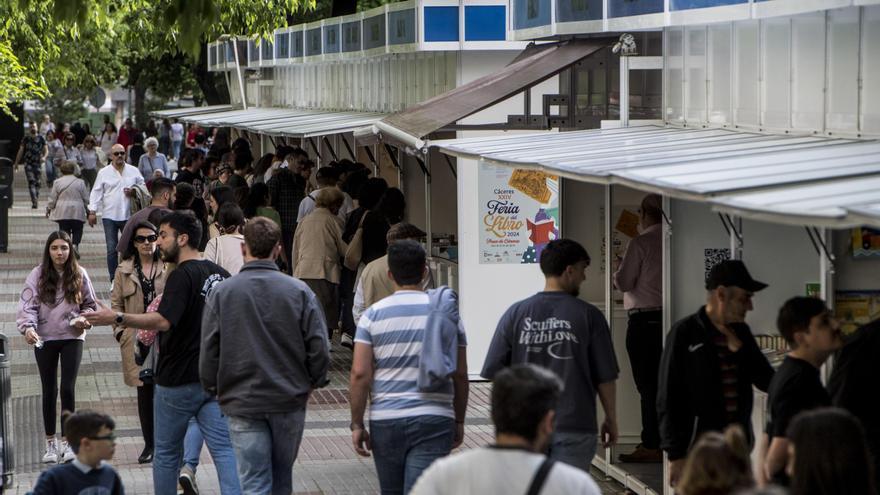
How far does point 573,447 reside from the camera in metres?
7.50

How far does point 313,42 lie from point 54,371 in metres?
14.2

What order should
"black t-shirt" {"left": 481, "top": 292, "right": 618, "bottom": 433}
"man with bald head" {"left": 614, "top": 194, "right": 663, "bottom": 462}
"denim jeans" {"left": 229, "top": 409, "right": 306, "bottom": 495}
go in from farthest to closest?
1. "man with bald head" {"left": 614, "top": 194, "right": 663, "bottom": 462}
2. "denim jeans" {"left": 229, "top": 409, "right": 306, "bottom": 495}
3. "black t-shirt" {"left": 481, "top": 292, "right": 618, "bottom": 433}

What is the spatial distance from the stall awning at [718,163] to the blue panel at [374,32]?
758 centimetres

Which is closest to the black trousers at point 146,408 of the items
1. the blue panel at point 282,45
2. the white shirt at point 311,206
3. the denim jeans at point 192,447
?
the denim jeans at point 192,447

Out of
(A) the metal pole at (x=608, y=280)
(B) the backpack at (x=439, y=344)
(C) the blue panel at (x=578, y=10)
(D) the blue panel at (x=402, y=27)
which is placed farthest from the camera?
(D) the blue panel at (x=402, y=27)

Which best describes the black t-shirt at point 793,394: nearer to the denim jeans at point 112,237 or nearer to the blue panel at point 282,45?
the denim jeans at point 112,237

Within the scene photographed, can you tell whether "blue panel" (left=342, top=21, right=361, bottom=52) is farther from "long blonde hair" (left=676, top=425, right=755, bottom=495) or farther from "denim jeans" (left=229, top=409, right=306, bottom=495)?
"long blonde hair" (left=676, top=425, right=755, bottom=495)

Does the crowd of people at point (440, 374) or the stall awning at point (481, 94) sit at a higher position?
the stall awning at point (481, 94)

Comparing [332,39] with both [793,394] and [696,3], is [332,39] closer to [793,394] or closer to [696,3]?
[696,3]

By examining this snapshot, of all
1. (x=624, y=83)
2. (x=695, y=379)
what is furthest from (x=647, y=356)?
(x=695, y=379)

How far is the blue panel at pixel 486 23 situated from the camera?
14555mm

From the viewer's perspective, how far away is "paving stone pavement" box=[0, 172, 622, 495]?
10.1 metres

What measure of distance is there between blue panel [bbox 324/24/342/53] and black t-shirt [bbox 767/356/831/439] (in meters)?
16.3

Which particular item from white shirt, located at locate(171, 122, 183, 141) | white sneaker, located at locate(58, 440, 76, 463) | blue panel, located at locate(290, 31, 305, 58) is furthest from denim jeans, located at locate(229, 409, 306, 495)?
white shirt, located at locate(171, 122, 183, 141)
